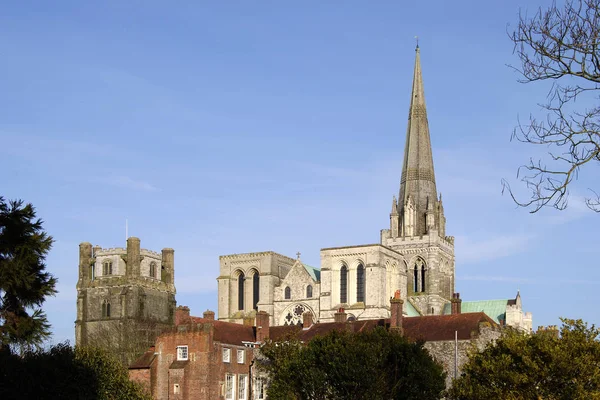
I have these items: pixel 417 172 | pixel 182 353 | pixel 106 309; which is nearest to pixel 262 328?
pixel 182 353

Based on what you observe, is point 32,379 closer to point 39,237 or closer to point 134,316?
point 39,237

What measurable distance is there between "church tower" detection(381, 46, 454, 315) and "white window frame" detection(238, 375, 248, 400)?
43.6 m

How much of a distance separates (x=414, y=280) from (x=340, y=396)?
61.2 m

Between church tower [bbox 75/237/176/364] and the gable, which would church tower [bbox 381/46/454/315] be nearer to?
the gable

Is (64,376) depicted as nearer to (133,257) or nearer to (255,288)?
(255,288)

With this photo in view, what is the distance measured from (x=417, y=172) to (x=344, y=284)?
21.3m

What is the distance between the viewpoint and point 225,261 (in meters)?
106

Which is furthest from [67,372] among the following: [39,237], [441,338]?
[441,338]

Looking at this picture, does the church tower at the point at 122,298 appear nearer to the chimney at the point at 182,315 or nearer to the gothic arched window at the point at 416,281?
the gothic arched window at the point at 416,281

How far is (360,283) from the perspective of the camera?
9650 centimetres

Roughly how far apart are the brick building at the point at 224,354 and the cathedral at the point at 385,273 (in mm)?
28653

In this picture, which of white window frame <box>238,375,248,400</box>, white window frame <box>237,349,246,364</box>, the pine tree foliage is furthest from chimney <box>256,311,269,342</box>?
the pine tree foliage

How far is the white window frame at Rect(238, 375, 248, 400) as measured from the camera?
61.0 m

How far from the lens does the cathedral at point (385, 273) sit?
96125 millimetres
